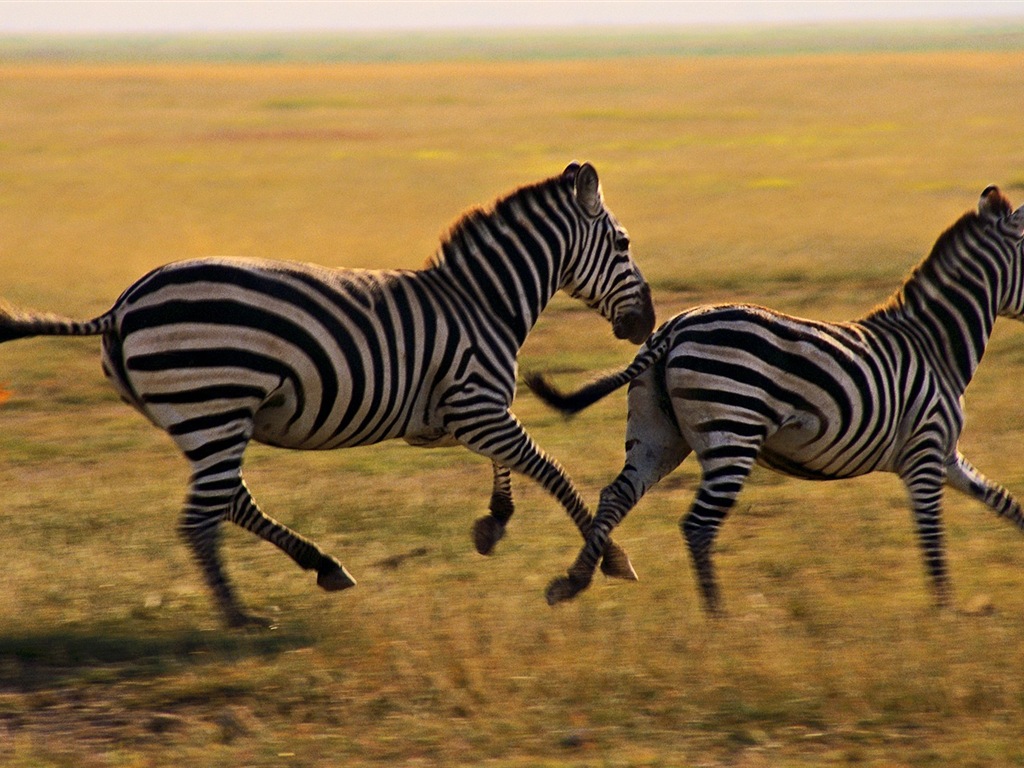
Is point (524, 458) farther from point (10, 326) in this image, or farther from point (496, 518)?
point (10, 326)

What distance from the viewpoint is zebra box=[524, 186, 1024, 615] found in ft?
19.9

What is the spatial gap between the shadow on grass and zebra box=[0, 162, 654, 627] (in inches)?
11.0

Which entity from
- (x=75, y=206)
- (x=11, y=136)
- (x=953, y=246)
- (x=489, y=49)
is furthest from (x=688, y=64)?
(x=489, y=49)

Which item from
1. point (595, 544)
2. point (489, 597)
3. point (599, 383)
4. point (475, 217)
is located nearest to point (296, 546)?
point (489, 597)

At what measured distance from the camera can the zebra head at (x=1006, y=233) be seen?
7078mm

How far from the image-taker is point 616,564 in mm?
6664

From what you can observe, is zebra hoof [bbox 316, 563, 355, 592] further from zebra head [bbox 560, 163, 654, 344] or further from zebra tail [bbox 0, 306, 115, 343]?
zebra head [bbox 560, 163, 654, 344]

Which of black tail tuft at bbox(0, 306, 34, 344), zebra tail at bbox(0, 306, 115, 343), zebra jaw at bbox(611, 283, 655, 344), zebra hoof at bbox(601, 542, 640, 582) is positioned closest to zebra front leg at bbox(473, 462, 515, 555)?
zebra hoof at bbox(601, 542, 640, 582)

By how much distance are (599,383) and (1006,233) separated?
247 centimetres

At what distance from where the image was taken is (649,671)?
529 cm

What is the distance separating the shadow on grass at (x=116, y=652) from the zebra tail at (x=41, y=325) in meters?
1.32

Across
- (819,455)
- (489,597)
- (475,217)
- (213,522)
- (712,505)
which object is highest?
(475,217)

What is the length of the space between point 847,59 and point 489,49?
92.9 m

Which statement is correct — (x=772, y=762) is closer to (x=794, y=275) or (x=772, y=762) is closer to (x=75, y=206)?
(x=794, y=275)
